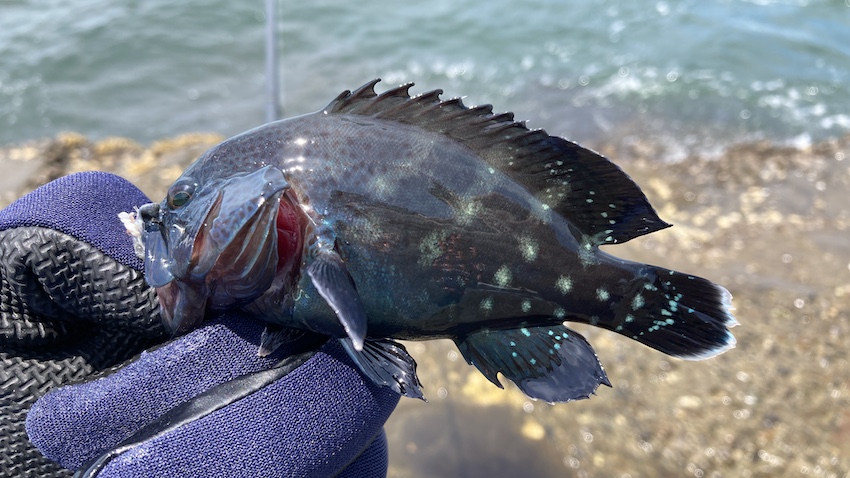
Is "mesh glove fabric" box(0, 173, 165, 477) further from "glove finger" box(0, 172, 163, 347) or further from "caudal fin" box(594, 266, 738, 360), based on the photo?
"caudal fin" box(594, 266, 738, 360)

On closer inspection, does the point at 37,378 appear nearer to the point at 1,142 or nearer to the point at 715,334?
the point at 715,334

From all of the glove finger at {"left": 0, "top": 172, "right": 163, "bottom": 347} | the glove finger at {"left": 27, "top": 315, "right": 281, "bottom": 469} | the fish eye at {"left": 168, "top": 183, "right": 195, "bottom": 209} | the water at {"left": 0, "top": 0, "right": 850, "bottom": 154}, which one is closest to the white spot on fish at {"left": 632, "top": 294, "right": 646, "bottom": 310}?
the glove finger at {"left": 27, "top": 315, "right": 281, "bottom": 469}

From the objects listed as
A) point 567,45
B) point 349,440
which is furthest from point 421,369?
point 567,45

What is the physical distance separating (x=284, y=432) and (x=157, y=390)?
1.33 ft

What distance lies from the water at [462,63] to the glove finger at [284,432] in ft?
27.2

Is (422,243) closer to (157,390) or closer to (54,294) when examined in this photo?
(157,390)

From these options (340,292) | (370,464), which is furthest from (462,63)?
(340,292)

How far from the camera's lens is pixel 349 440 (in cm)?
201

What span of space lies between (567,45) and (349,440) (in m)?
12.1

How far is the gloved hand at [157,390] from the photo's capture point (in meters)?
1.85

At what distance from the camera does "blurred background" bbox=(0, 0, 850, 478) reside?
4148 millimetres

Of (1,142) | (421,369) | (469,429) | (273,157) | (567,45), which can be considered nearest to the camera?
(273,157)

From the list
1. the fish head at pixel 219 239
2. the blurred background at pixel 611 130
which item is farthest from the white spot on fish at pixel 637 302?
the blurred background at pixel 611 130

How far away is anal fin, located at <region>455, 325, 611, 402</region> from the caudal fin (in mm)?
169
